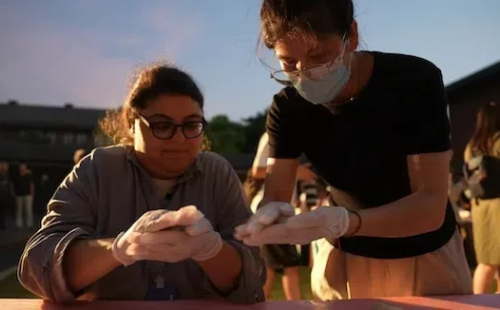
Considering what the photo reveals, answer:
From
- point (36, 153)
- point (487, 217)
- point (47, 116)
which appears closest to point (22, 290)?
point (487, 217)

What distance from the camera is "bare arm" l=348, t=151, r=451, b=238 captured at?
1482mm

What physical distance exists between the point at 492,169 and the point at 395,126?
2758 mm

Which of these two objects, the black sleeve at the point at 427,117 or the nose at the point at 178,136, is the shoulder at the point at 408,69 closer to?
the black sleeve at the point at 427,117

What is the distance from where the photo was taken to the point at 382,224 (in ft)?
4.87

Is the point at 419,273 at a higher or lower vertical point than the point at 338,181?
lower

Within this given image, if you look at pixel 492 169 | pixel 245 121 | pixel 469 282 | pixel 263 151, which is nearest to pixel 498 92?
pixel 492 169

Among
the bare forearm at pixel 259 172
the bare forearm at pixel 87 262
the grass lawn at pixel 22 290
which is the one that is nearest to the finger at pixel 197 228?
the bare forearm at pixel 87 262

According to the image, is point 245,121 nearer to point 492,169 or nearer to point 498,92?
point 498,92

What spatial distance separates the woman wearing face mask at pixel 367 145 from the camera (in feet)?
4.97

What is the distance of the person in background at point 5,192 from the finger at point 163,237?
40.8ft

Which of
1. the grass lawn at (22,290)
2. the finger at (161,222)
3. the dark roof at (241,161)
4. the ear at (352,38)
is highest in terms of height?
the ear at (352,38)

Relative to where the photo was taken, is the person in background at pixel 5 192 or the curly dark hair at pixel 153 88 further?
the person in background at pixel 5 192

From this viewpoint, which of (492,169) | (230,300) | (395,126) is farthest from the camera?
(492,169)

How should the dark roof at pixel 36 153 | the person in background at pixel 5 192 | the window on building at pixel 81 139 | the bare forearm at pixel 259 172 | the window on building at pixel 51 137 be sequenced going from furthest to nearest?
the window on building at pixel 81 139 < the window on building at pixel 51 137 < the dark roof at pixel 36 153 < the person in background at pixel 5 192 < the bare forearm at pixel 259 172
